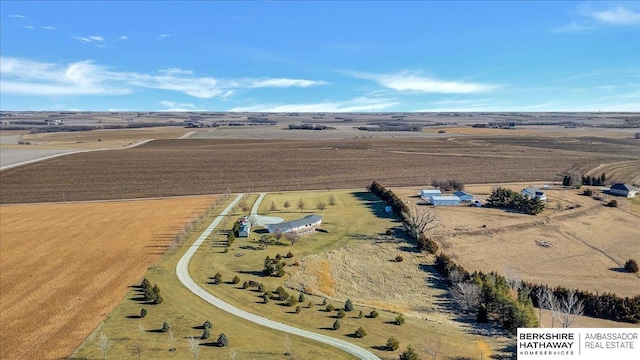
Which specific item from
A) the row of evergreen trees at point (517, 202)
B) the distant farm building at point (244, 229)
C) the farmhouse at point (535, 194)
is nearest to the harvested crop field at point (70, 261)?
the distant farm building at point (244, 229)

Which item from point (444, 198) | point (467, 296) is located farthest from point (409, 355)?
point (444, 198)

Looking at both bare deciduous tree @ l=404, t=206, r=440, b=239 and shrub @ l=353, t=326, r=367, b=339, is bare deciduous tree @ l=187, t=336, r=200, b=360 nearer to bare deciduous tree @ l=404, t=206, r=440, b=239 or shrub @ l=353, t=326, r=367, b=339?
shrub @ l=353, t=326, r=367, b=339

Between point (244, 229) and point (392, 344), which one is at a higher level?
point (244, 229)

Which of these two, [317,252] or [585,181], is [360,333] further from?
[585,181]

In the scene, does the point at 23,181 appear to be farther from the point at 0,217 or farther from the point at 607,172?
the point at 607,172

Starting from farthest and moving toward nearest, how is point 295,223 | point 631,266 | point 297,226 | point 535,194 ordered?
point 535,194
point 295,223
point 297,226
point 631,266

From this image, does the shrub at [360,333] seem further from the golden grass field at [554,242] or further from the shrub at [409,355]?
the golden grass field at [554,242]

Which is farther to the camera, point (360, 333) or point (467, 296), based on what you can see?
point (467, 296)
